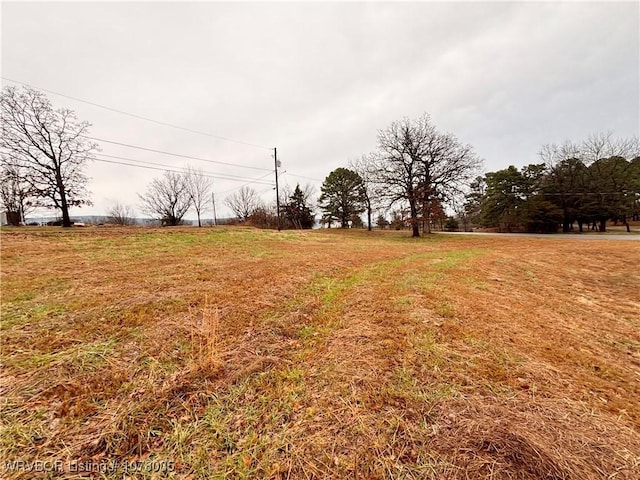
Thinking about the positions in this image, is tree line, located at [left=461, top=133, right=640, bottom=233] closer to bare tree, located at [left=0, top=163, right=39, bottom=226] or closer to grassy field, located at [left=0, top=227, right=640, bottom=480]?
grassy field, located at [left=0, top=227, right=640, bottom=480]

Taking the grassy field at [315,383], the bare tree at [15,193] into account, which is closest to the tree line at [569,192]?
the grassy field at [315,383]

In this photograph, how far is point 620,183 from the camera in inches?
1014

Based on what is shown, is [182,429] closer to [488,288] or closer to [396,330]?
[396,330]

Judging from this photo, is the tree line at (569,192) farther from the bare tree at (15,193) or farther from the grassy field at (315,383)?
the bare tree at (15,193)

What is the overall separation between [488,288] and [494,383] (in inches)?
141

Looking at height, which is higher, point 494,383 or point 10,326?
point 10,326

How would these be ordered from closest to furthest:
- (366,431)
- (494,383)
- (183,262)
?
(366,431), (494,383), (183,262)

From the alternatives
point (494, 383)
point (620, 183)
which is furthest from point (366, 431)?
point (620, 183)

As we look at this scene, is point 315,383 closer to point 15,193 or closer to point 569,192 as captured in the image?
point 15,193

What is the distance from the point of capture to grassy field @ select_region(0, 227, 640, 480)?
1.55 metres

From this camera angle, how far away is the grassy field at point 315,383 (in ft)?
5.08

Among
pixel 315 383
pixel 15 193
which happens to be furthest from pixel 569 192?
pixel 15 193

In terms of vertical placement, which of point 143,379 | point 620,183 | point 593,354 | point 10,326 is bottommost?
point 593,354

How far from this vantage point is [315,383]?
89.6 inches
